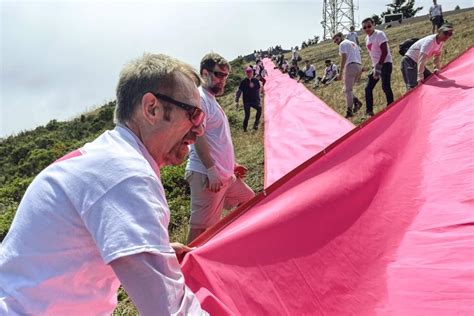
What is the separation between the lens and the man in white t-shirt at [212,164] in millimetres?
3598

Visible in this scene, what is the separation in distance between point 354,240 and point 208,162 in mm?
1326

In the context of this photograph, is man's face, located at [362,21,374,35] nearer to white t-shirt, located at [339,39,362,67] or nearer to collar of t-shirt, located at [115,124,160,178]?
white t-shirt, located at [339,39,362,67]

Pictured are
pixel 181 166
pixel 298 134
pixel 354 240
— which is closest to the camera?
pixel 354 240

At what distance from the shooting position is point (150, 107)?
4.50 ft

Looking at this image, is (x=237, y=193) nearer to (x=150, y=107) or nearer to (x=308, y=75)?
(x=150, y=107)

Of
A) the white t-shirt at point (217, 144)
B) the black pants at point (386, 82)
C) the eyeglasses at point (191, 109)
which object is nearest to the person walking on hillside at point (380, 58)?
the black pants at point (386, 82)

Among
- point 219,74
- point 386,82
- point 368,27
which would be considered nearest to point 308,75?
point 368,27

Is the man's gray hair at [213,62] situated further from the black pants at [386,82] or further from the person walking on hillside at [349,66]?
the person walking on hillside at [349,66]

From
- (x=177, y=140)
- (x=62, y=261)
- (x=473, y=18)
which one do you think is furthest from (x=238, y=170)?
(x=473, y=18)

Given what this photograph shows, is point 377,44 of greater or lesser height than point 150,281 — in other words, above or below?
above

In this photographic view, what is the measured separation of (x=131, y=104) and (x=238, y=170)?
2822 millimetres

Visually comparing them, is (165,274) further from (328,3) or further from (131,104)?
(328,3)

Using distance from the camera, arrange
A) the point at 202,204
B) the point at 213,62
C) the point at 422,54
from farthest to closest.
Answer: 1. the point at 422,54
2. the point at 213,62
3. the point at 202,204

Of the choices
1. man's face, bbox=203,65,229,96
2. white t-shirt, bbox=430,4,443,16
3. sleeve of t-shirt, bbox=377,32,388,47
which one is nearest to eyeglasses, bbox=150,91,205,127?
man's face, bbox=203,65,229,96
